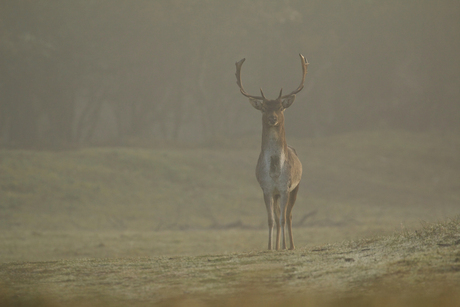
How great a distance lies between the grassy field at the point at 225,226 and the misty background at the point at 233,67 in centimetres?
508

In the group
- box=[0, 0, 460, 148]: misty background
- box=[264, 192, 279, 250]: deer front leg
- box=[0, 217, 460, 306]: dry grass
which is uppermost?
box=[0, 0, 460, 148]: misty background

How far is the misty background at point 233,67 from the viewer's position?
48281 millimetres

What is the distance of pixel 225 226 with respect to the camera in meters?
29.4

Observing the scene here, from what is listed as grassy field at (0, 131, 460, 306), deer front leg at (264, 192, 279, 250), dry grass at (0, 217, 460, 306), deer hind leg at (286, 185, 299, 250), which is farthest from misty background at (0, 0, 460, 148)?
dry grass at (0, 217, 460, 306)

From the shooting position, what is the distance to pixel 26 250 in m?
21.8

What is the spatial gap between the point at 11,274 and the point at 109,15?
41.0m

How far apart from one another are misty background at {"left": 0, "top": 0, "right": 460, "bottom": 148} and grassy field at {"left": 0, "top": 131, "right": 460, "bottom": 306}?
5078mm

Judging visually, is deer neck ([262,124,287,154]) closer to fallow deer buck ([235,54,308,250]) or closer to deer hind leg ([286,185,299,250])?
Answer: fallow deer buck ([235,54,308,250])

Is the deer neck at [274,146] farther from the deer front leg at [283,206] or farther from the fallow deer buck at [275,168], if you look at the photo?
the deer front leg at [283,206]

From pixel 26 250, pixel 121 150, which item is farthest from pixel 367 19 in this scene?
pixel 26 250

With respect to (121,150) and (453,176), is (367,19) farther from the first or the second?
(121,150)

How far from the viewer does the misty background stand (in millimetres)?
48281

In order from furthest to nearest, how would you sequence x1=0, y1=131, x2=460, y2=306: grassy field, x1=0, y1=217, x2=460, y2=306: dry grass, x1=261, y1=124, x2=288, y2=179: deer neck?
1. x1=261, y1=124, x2=288, y2=179: deer neck
2. x1=0, y1=131, x2=460, y2=306: grassy field
3. x1=0, y1=217, x2=460, y2=306: dry grass

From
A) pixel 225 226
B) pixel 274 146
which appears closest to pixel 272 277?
pixel 274 146
